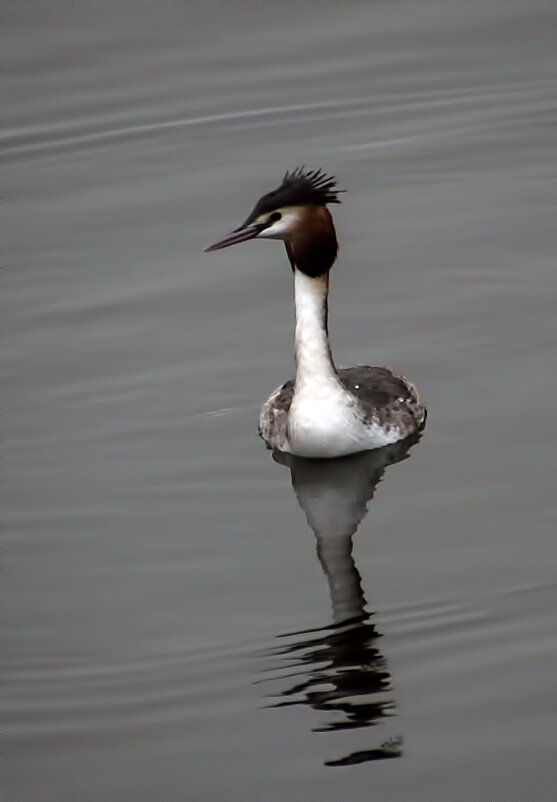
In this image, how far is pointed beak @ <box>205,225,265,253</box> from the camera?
8.12 meters

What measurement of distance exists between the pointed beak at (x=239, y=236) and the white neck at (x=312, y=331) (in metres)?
0.36

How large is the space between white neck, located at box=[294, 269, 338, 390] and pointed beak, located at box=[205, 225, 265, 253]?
1.19 ft

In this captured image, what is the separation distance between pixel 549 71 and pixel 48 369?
600 cm

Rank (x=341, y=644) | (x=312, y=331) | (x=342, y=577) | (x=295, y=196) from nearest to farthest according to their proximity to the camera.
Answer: (x=341, y=644) → (x=342, y=577) → (x=295, y=196) → (x=312, y=331)

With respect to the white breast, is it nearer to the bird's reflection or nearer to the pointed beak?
the bird's reflection

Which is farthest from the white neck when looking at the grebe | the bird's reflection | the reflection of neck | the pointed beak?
the reflection of neck

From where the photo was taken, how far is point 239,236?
321 inches

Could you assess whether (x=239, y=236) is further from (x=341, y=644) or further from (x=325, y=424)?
(x=341, y=644)

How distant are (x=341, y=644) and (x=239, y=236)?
7.17 feet

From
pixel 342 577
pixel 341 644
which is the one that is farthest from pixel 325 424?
pixel 341 644

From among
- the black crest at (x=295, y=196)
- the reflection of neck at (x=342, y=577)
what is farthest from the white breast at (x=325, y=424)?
the black crest at (x=295, y=196)

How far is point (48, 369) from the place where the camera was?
32.1 ft

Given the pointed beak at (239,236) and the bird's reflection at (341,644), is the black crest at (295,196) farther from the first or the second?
the bird's reflection at (341,644)

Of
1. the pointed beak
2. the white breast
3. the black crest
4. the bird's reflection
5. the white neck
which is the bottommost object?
the bird's reflection
